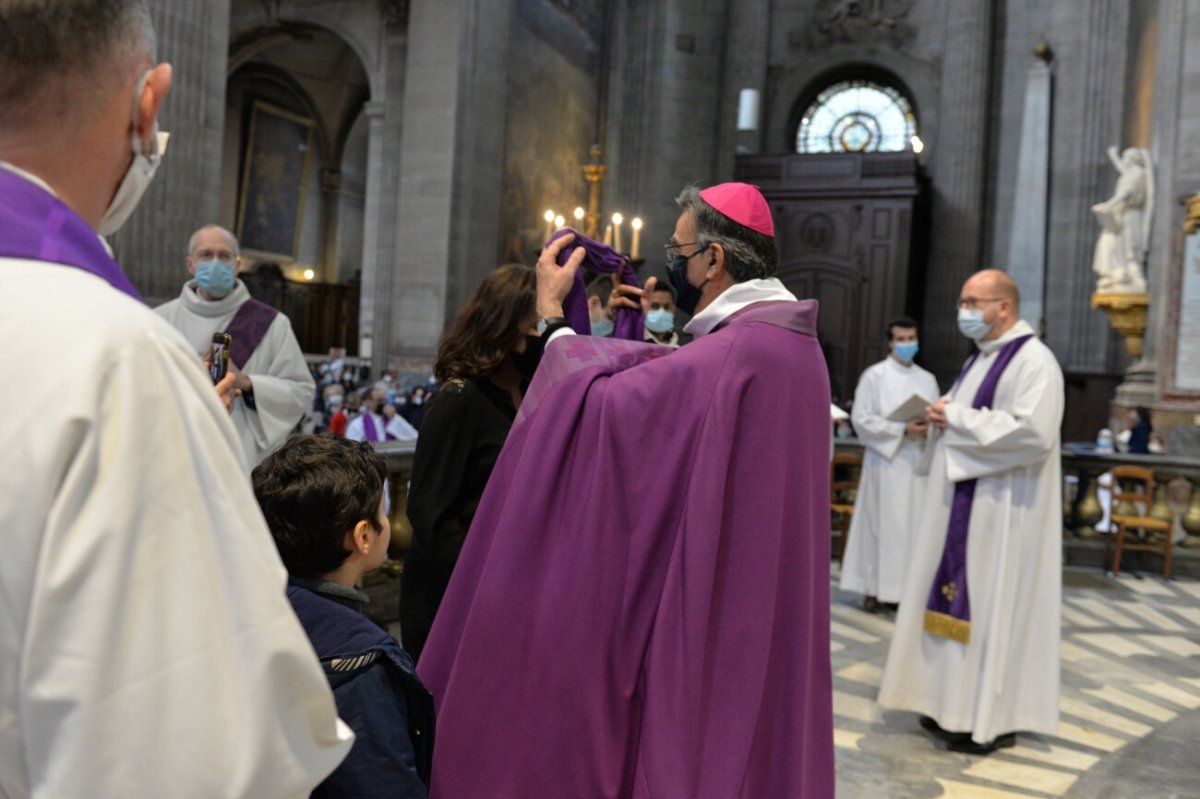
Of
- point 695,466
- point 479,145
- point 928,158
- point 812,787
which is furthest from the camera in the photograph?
point 928,158

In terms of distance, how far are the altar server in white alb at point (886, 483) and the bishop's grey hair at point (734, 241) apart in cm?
430

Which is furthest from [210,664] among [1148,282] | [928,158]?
[928,158]

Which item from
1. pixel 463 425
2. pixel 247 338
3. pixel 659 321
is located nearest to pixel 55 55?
pixel 463 425

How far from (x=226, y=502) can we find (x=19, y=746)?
0.27m

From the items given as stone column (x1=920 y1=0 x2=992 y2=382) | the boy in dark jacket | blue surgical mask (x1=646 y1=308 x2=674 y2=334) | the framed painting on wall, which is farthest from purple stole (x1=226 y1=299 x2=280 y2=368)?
the framed painting on wall

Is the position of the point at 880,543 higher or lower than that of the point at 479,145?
lower

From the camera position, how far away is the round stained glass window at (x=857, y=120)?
20.3 metres

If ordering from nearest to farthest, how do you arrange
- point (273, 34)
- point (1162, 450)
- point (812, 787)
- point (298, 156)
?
1. point (812, 787)
2. point (1162, 450)
3. point (273, 34)
4. point (298, 156)

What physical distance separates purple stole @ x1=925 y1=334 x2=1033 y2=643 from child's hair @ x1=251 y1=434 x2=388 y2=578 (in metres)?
3.22

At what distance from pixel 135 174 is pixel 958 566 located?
13.0ft

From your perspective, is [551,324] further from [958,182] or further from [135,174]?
[958,182]

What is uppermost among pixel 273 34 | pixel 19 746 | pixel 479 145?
pixel 273 34

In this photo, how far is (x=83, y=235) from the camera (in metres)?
0.96

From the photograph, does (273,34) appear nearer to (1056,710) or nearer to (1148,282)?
(1148,282)
